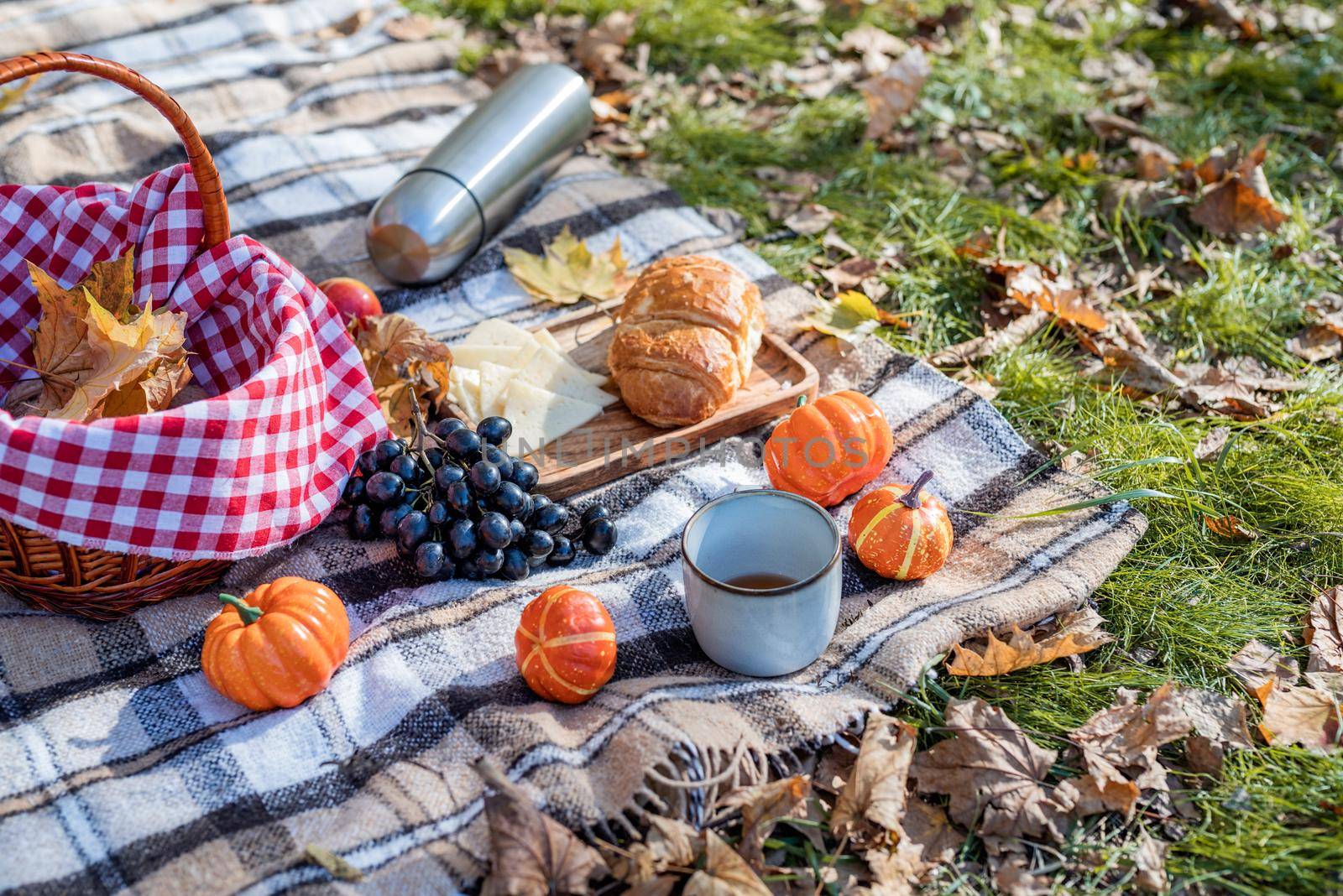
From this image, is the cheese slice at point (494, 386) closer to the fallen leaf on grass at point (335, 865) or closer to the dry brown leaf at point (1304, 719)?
the fallen leaf on grass at point (335, 865)

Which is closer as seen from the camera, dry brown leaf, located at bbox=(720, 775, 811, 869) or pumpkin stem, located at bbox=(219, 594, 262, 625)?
dry brown leaf, located at bbox=(720, 775, 811, 869)

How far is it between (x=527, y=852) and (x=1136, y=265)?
2992mm

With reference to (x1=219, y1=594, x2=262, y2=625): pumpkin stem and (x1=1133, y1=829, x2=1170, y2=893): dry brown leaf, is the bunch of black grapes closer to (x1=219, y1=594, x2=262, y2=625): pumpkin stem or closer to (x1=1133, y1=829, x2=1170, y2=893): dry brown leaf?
(x1=219, y1=594, x2=262, y2=625): pumpkin stem

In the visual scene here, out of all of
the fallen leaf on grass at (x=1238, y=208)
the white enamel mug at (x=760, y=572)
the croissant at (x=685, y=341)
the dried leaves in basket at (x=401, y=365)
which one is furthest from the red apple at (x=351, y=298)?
the fallen leaf on grass at (x=1238, y=208)

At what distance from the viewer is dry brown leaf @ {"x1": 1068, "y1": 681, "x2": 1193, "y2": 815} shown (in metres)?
1.94

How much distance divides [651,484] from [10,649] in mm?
1411

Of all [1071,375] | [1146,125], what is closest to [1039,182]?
[1146,125]

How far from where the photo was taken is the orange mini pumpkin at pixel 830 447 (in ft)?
8.01

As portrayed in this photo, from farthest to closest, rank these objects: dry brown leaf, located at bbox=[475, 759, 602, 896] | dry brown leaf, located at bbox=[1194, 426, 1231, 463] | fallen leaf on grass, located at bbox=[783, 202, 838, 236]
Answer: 1. fallen leaf on grass, located at bbox=[783, 202, 838, 236]
2. dry brown leaf, located at bbox=[1194, 426, 1231, 463]
3. dry brown leaf, located at bbox=[475, 759, 602, 896]

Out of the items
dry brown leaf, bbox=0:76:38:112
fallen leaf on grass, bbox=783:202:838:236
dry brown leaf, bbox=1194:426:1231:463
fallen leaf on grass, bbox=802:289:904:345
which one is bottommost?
dry brown leaf, bbox=1194:426:1231:463

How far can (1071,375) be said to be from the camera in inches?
120

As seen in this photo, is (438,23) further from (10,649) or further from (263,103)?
(10,649)

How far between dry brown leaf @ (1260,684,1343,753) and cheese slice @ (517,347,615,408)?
165 cm

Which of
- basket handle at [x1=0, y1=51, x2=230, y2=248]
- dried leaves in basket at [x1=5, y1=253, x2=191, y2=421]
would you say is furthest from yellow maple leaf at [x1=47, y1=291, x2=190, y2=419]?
basket handle at [x1=0, y1=51, x2=230, y2=248]
